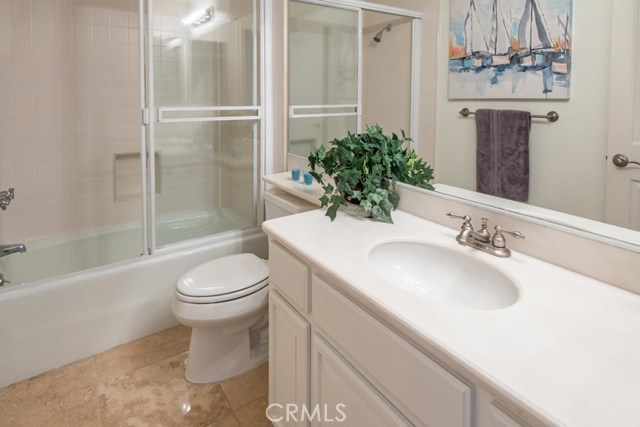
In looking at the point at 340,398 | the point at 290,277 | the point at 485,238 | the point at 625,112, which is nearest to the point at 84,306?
the point at 290,277

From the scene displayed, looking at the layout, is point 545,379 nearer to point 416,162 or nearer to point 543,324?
point 543,324

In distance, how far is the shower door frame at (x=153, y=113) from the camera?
2.09 meters

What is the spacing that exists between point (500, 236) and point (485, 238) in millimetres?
44

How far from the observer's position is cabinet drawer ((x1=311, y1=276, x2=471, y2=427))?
723mm

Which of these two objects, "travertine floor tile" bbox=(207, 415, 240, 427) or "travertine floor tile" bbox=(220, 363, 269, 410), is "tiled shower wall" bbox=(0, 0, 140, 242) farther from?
"travertine floor tile" bbox=(207, 415, 240, 427)

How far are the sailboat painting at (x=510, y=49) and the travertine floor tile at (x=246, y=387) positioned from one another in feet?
4.78

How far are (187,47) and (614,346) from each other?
98.3 inches

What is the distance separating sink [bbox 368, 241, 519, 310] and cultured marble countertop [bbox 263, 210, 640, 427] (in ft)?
0.13

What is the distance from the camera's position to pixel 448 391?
723 mm

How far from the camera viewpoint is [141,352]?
6.77 ft

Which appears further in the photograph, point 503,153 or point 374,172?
point 374,172

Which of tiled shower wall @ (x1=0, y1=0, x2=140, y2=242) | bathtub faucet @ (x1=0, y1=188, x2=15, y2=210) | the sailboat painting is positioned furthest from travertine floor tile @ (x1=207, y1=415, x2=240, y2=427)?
tiled shower wall @ (x1=0, y1=0, x2=140, y2=242)

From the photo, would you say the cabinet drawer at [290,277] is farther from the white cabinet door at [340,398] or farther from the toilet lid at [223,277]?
the toilet lid at [223,277]

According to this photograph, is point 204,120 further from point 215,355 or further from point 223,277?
point 215,355
